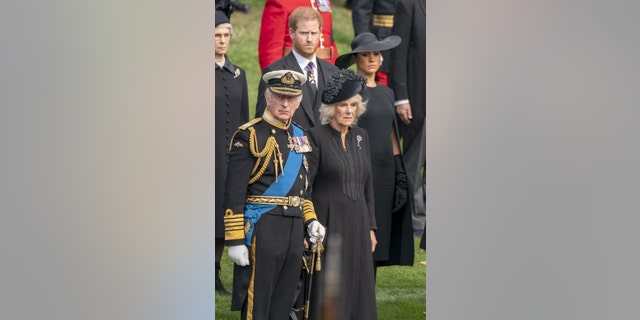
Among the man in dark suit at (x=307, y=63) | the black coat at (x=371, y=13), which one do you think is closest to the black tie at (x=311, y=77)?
the man in dark suit at (x=307, y=63)

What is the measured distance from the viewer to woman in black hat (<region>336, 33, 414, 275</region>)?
7.37 m

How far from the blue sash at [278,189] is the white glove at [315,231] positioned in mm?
213

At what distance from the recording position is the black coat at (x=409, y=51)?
27.9ft

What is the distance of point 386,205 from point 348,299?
102 centimetres

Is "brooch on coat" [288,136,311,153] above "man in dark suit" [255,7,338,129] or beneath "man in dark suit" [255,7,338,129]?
beneath

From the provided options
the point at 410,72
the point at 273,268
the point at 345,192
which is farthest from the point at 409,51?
the point at 273,268

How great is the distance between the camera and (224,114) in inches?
303

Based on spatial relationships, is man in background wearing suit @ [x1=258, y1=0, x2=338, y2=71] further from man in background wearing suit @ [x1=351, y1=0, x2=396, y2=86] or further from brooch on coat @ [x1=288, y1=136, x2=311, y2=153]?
brooch on coat @ [x1=288, y1=136, x2=311, y2=153]

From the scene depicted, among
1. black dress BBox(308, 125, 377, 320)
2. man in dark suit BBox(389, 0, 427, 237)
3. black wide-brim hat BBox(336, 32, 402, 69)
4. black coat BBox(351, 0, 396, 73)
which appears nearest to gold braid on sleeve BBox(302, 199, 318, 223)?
black dress BBox(308, 125, 377, 320)

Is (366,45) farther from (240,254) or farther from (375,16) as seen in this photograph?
(240,254)

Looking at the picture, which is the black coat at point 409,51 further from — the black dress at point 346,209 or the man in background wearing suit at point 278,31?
the black dress at point 346,209

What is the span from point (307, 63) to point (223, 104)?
726 mm

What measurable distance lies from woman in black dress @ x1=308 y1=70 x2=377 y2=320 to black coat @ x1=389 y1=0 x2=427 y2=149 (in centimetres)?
185
